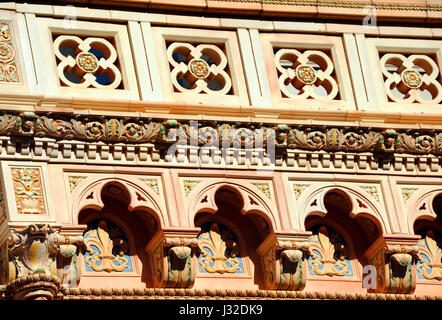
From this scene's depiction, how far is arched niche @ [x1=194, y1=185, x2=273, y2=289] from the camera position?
15086mm

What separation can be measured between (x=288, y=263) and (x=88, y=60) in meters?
2.11

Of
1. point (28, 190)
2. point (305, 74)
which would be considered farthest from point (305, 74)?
point (28, 190)

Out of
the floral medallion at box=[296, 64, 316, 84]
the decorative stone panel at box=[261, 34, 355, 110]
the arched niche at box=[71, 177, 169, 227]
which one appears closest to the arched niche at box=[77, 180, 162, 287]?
the arched niche at box=[71, 177, 169, 227]

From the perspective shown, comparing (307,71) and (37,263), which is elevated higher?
(307,71)

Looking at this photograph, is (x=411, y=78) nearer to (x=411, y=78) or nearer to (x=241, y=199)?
(x=411, y=78)

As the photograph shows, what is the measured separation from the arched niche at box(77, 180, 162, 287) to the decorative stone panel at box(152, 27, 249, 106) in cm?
92

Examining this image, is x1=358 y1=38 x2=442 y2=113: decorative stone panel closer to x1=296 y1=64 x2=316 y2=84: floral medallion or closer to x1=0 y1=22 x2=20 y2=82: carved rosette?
x1=296 y1=64 x2=316 y2=84: floral medallion

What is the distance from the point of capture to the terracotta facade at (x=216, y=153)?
1473cm

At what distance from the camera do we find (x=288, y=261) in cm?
1493

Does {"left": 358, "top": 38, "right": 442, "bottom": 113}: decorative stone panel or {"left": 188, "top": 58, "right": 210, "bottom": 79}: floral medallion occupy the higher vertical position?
{"left": 188, "top": 58, "right": 210, "bottom": 79}: floral medallion

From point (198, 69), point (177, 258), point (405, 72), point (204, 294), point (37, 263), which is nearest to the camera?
point (37, 263)

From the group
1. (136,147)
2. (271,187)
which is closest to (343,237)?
(271,187)

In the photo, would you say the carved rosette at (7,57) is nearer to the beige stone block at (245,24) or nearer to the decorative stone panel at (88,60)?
the decorative stone panel at (88,60)

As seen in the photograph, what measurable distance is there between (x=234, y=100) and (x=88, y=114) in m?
1.20
